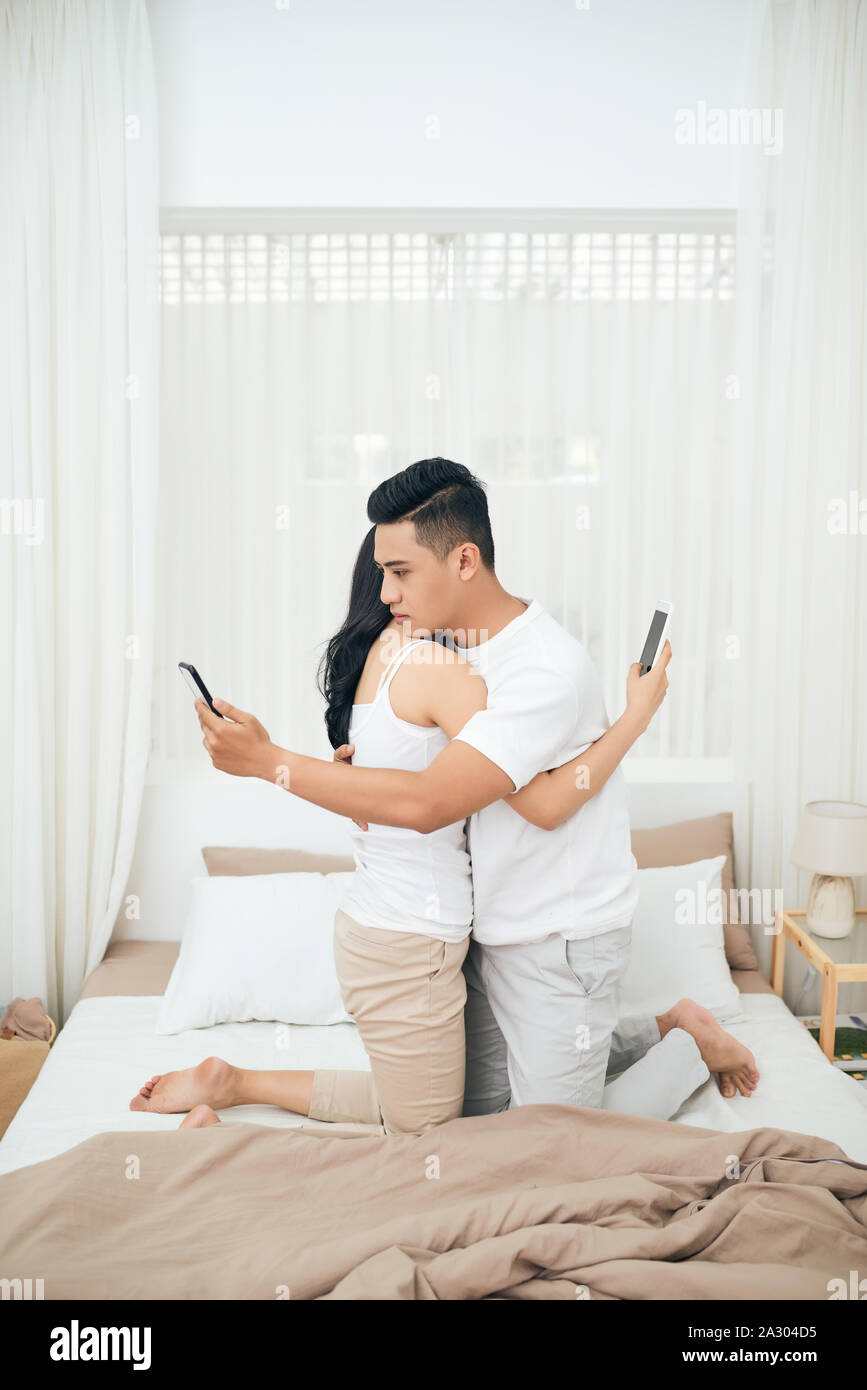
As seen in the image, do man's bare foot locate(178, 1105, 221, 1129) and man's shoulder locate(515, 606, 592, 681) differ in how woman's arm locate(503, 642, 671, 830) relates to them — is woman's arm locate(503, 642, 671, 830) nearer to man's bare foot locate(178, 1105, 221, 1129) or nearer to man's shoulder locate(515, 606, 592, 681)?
man's shoulder locate(515, 606, 592, 681)

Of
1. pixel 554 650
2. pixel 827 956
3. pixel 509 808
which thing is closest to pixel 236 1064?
pixel 509 808

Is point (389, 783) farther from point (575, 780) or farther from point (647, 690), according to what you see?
point (647, 690)

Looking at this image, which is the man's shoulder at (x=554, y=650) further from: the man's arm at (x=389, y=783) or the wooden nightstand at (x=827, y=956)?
the wooden nightstand at (x=827, y=956)

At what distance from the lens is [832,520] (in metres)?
2.63

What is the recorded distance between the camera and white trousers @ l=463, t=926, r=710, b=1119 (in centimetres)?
164

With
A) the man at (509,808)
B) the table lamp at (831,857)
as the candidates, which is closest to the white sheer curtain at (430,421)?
the table lamp at (831,857)

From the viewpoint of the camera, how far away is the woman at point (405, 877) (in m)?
1.55

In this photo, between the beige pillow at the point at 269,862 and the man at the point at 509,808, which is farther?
the beige pillow at the point at 269,862

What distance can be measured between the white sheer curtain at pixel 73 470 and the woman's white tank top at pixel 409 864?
1137 mm

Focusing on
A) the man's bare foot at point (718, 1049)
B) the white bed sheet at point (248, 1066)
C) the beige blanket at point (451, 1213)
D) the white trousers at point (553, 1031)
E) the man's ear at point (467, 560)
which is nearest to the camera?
the beige blanket at point (451, 1213)
